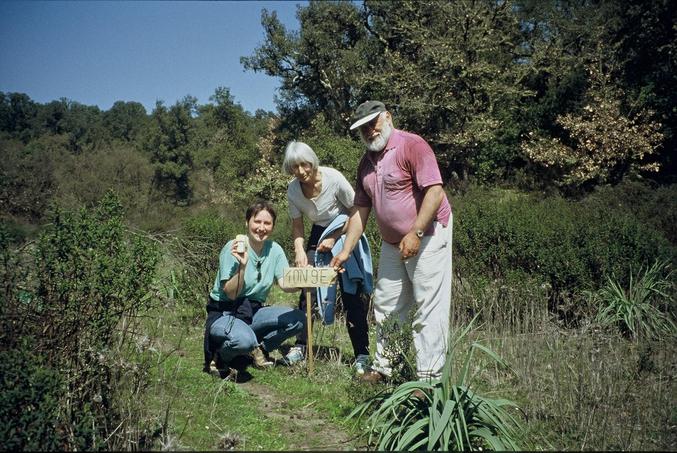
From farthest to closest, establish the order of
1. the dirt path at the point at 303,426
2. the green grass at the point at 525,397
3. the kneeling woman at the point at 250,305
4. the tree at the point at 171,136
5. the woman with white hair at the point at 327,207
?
the tree at the point at 171,136 < the woman with white hair at the point at 327,207 < the kneeling woman at the point at 250,305 < the dirt path at the point at 303,426 < the green grass at the point at 525,397

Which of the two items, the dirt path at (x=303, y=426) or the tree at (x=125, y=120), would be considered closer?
the dirt path at (x=303, y=426)

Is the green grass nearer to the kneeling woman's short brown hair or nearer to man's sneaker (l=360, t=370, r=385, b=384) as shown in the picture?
man's sneaker (l=360, t=370, r=385, b=384)

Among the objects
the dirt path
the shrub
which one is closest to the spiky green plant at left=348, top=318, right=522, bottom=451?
the dirt path

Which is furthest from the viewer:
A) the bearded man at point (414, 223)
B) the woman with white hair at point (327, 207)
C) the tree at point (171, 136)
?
the tree at point (171, 136)

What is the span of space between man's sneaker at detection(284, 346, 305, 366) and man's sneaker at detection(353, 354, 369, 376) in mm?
602

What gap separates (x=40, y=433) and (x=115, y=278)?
92cm

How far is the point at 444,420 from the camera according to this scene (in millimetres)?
2799

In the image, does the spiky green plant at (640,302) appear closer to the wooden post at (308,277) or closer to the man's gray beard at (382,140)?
the wooden post at (308,277)

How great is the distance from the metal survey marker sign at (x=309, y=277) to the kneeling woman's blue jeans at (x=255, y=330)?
1.29 feet

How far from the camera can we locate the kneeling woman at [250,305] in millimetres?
4410

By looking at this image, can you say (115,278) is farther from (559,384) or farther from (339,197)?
(559,384)

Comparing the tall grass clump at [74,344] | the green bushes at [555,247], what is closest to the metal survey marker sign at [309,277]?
the tall grass clump at [74,344]

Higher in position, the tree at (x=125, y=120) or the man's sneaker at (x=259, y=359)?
the tree at (x=125, y=120)

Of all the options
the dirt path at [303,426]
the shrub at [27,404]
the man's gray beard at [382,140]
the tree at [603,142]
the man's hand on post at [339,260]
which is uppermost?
the tree at [603,142]
